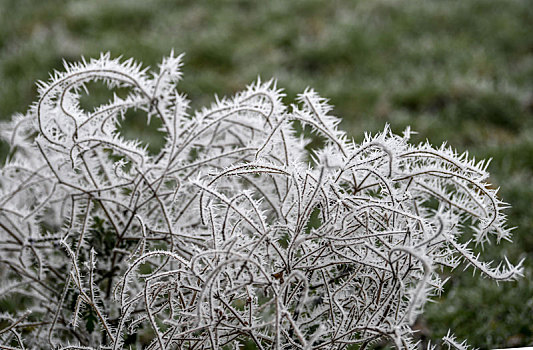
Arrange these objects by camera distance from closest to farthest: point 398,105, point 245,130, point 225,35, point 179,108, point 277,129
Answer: point 277,129 → point 179,108 → point 245,130 → point 398,105 → point 225,35

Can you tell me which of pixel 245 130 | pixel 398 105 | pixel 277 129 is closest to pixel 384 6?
pixel 398 105

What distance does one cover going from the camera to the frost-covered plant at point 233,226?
5.05 feet

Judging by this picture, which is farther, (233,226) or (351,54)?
(351,54)

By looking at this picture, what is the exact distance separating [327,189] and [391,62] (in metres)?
3.21

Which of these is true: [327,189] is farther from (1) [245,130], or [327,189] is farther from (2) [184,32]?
(2) [184,32]

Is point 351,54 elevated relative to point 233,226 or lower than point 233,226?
elevated

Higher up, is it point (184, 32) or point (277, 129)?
point (184, 32)

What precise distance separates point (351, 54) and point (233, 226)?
10.8 feet

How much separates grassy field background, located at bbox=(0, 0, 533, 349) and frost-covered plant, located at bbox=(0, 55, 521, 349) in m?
1.47

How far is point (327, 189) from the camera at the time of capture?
5.24 feet

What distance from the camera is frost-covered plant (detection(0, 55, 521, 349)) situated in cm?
154

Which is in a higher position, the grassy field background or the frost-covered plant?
the grassy field background

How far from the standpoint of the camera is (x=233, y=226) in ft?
5.51

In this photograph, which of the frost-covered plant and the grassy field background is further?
the grassy field background
